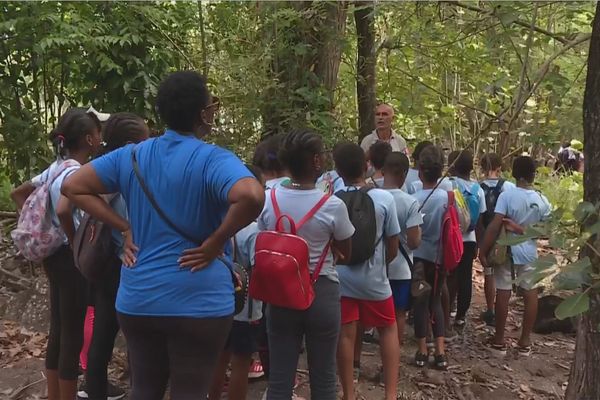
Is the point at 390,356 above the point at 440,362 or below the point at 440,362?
above

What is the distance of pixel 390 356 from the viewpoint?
4.32 meters

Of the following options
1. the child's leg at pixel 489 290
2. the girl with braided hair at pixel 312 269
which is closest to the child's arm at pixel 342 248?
the girl with braided hair at pixel 312 269

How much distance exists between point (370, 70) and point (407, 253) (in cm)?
355

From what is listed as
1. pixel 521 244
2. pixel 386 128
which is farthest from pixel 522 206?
pixel 386 128

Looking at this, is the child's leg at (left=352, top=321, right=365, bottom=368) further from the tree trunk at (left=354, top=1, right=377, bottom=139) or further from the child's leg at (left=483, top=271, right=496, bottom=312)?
the tree trunk at (left=354, top=1, right=377, bottom=139)

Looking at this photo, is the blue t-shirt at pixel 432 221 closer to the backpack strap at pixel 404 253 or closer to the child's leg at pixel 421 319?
the child's leg at pixel 421 319

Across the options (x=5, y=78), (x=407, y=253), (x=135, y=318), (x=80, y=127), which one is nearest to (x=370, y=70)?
(x=407, y=253)

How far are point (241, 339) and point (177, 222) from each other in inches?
60.1

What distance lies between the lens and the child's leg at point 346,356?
4.19m

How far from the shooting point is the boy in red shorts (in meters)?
3.99

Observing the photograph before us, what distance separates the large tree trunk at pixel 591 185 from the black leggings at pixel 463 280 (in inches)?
96.0

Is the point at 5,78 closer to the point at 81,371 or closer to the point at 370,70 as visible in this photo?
the point at 81,371

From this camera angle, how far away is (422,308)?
5234 mm

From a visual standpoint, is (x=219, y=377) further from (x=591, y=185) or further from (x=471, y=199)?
(x=471, y=199)
